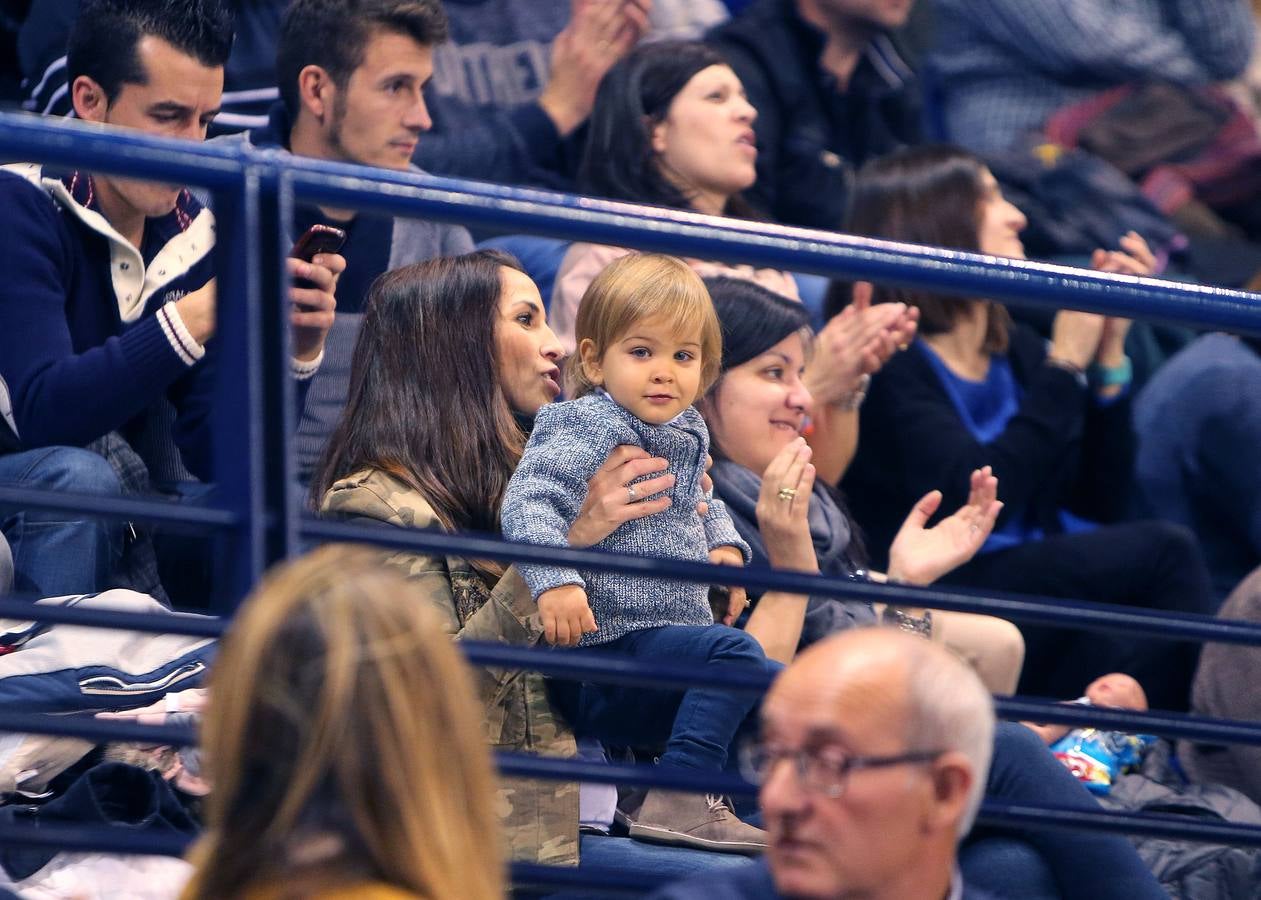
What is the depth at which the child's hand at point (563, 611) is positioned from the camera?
268 centimetres

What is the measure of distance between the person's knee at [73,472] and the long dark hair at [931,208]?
2144 mm

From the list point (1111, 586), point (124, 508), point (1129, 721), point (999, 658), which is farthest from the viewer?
point (1111, 586)

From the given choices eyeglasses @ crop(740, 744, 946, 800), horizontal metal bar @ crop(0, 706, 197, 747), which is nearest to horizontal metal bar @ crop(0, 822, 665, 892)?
horizontal metal bar @ crop(0, 706, 197, 747)

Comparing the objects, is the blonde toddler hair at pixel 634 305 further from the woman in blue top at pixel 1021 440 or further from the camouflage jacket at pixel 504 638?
the woman in blue top at pixel 1021 440

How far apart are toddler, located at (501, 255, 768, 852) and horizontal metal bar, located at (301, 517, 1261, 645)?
0.39 metres

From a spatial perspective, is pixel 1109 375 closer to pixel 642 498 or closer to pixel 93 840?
pixel 642 498

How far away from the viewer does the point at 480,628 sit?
275 centimetres

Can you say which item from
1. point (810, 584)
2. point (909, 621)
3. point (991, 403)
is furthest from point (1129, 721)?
point (991, 403)

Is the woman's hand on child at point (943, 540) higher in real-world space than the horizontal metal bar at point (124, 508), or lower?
lower

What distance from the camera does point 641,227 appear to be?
2338 mm

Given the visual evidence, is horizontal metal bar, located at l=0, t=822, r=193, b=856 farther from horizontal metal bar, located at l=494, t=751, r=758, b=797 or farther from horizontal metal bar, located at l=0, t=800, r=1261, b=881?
horizontal metal bar, located at l=494, t=751, r=758, b=797

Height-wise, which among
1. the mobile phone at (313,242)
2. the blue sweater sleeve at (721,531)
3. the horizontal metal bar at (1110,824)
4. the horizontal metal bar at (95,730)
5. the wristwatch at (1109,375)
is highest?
the mobile phone at (313,242)

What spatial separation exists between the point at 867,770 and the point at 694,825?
1.02m

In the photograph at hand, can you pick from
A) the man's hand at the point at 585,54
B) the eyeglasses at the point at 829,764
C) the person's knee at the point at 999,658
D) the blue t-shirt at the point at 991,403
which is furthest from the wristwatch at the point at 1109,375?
the eyeglasses at the point at 829,764
